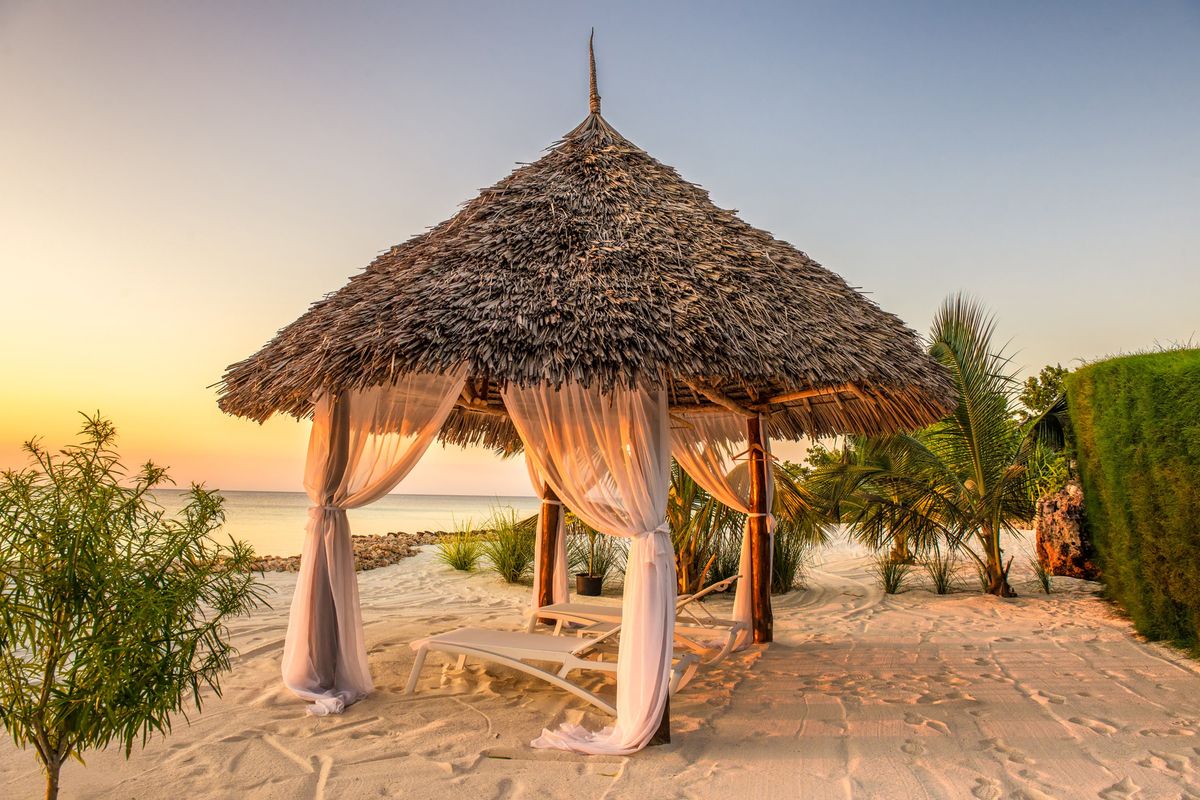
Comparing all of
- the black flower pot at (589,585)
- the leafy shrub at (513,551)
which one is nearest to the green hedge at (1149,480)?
the black flower pot at (589,585)

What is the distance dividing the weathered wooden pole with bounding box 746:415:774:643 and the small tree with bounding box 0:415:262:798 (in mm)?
3938

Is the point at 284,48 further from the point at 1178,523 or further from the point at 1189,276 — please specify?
the point at 1189,276

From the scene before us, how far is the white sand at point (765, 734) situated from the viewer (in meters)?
2.62

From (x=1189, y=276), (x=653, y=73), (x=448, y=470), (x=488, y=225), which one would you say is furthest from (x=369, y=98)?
(x=448, y=470)

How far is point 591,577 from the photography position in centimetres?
798

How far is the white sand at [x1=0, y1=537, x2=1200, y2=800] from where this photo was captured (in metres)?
2.62

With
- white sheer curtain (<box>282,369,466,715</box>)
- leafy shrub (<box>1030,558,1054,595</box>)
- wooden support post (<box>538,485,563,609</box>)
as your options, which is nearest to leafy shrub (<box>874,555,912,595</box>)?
leafy shrub (<box>1030,558,1054,595</box>)

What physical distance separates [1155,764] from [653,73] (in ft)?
22.2

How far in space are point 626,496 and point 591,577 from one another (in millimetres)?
4948

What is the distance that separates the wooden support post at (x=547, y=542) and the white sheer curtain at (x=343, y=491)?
1.97 meters

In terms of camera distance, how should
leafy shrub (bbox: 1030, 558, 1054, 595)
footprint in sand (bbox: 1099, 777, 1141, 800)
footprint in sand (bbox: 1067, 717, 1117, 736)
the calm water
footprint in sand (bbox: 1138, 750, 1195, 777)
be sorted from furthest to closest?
the calm water, leafy shrub (bbox: 1030, 558, 1054, 595), footprint in sand (bbox: 1067, 717, 1117, 736), footprint in sand (bbox: 1138, 750, 1195, 777), footprint in sand (bbox: 1099, 777, 1141, 800)

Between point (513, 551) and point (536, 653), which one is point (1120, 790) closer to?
point (536, 653)

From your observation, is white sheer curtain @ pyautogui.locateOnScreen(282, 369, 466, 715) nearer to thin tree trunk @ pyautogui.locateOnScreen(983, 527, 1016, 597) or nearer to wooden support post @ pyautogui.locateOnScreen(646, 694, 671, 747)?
wooden support post @ pyautogui.locateOnScreen(646, 694, 671, 747)

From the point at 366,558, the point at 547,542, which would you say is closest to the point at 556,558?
the point at 547,542
